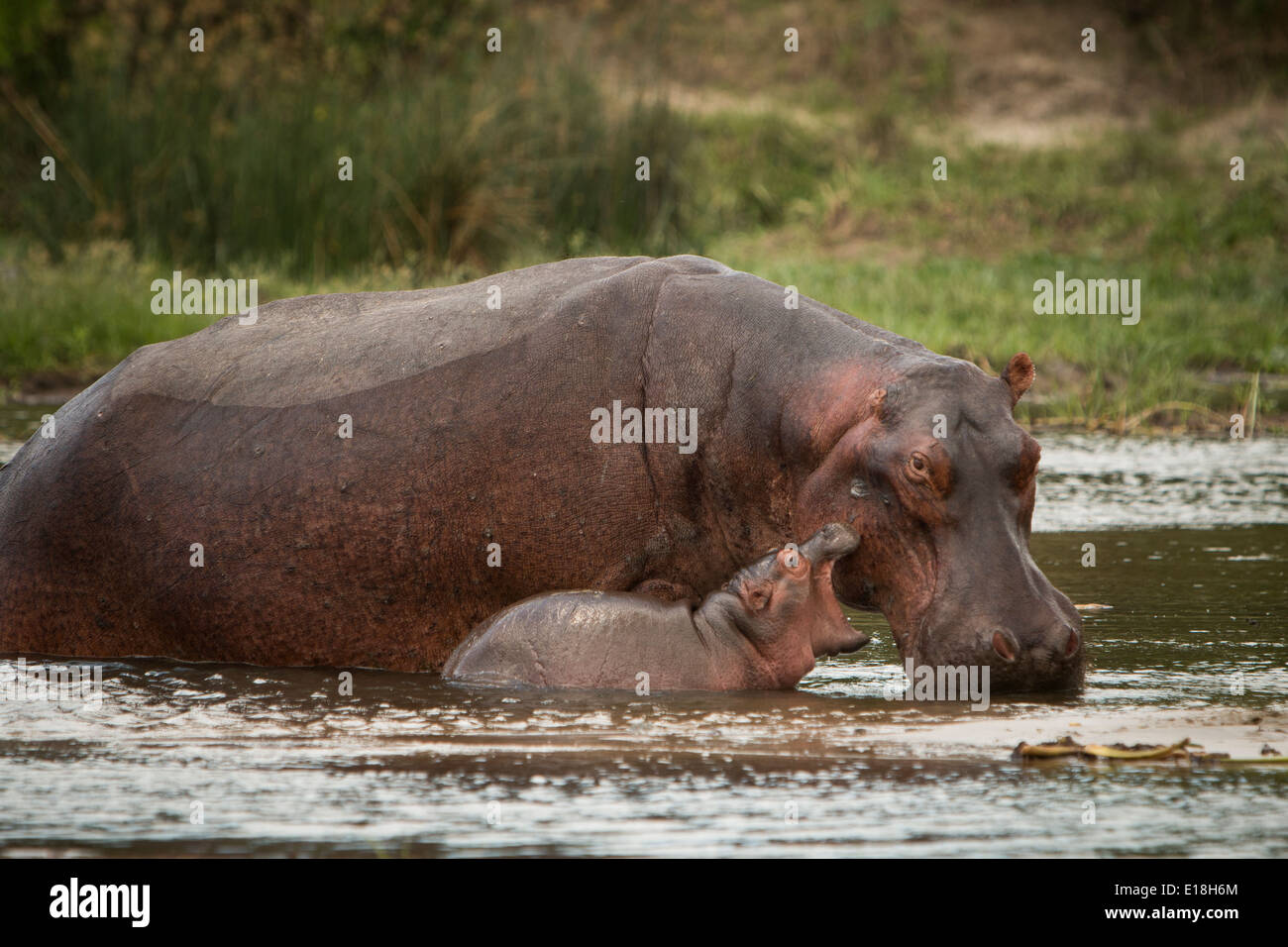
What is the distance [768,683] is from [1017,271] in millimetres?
11265

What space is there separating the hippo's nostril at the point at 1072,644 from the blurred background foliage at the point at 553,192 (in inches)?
226

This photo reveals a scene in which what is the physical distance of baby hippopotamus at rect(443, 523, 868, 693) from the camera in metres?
4.80

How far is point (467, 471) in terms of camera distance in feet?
16.8

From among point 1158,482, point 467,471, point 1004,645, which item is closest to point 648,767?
point 1004,645

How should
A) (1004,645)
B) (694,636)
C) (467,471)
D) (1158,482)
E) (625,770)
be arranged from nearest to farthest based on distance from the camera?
(625,770), (1004,645), (694,636), (467,471), (1158,482)

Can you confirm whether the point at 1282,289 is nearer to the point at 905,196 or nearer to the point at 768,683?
the point at 905,196

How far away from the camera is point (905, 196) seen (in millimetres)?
18625

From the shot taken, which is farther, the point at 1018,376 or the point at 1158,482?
the point at 1158,482

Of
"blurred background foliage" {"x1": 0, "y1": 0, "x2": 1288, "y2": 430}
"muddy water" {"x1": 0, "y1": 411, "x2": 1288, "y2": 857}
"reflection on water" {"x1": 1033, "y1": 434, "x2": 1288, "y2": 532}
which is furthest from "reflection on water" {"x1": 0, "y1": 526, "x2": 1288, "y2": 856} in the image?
"blurred background foliage" {"x1": 0, "y1": 0, "x2": 1288, "y2": 430}

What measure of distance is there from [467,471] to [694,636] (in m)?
0.77

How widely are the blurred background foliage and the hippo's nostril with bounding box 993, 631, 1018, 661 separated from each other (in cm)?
586

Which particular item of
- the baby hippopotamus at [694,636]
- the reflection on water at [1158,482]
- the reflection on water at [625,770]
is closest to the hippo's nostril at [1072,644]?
the reflection on water at [625,770]

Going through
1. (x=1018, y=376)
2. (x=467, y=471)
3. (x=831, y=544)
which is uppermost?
(x=1018, y=376)

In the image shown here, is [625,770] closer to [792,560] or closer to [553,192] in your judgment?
[792,560]
